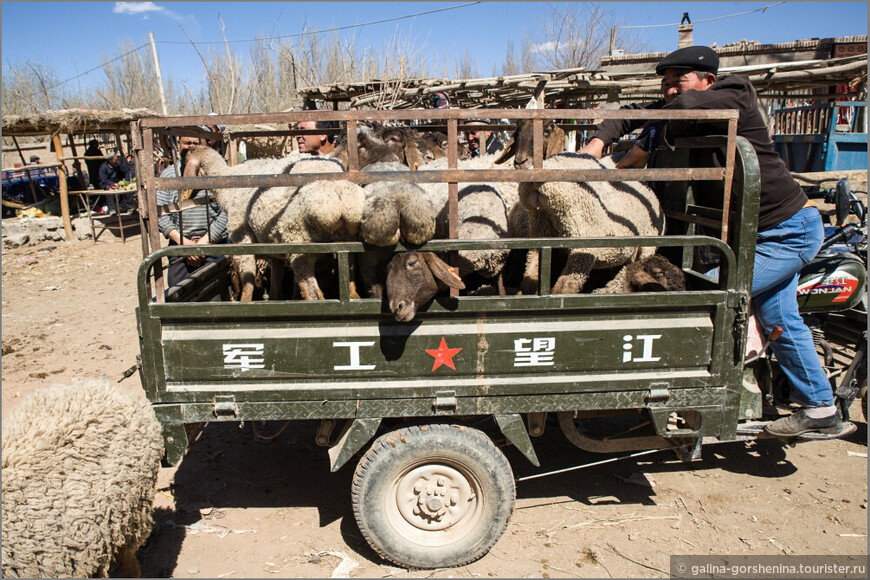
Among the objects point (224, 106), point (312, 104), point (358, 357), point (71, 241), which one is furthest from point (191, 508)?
point (71, 241)

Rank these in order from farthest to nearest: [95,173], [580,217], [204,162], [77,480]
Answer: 1. [95,173]
2. [204,162]
3. [580,217]
4. [77,480]

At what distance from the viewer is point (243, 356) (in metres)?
3.02

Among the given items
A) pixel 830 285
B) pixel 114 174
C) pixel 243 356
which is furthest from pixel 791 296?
pixel 114 174

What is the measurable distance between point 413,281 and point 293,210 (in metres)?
1.04

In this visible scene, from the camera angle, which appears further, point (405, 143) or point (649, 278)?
point (405, 143)

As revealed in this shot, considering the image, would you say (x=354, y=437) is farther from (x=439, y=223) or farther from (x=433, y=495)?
(x=439, y=223)

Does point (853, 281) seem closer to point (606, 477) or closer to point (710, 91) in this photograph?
point (710, 91)

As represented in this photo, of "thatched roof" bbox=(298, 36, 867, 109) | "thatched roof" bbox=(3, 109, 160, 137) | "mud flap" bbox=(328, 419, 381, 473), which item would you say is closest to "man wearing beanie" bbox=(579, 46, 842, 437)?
"mud flap" bbox=(328, 419, 381, 473)

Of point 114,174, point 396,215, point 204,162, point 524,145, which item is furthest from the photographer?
point 114,174

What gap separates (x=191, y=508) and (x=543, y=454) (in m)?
2.64

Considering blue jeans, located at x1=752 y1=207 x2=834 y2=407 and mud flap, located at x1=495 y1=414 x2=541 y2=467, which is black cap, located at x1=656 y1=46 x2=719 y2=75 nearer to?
blue jeans, located at x1=752 y1=207 x2=834 y2=407

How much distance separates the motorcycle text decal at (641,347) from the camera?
3.14 meters

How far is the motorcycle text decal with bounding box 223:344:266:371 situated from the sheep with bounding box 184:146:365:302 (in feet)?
2.12

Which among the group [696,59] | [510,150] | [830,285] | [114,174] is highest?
[114,174]
